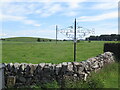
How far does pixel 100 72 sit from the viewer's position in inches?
350

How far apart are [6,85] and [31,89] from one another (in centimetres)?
124

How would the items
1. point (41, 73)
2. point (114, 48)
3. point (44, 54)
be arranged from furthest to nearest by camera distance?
point (44, 54), point (114, 48), point (41, 73)

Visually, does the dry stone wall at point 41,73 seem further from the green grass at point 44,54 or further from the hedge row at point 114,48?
the hedge row at point 114,48

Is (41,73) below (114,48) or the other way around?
below

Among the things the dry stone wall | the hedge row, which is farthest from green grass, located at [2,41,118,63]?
the dry stone wall

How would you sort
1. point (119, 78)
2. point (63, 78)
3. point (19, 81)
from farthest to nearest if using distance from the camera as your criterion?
point (119, 78) < point (19, 81) < point (63, 78)

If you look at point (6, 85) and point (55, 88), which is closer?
point (55, 88)

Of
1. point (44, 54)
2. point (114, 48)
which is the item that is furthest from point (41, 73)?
point (44, 54)

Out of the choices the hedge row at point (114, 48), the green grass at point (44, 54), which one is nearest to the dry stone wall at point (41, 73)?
the green grass at point (44, 54)

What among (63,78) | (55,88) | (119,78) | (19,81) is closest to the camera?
(55,88)

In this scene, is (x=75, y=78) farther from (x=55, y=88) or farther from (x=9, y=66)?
(x=9, y=66)

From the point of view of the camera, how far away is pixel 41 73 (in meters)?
7.37

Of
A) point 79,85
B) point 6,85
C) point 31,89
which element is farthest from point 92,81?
point 6,85

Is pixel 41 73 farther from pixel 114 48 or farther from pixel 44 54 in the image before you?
pixel 44 54
